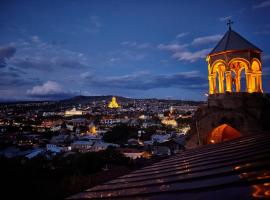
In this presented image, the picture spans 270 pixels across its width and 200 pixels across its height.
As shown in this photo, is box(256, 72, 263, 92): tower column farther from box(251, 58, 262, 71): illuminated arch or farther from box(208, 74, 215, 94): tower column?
box(208, 74, 215, 94): tower column

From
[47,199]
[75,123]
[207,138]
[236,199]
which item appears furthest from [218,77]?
[75,123]

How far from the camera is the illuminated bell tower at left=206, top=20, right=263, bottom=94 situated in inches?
489

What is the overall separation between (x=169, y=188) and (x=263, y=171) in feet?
3.86

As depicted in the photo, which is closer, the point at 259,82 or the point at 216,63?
the point at 259,82

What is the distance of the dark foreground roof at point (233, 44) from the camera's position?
1245 centimetres

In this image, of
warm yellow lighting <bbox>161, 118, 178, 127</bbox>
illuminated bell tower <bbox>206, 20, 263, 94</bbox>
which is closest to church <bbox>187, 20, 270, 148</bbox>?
illuminated bell tower <bbox>206, 20, 263, 94</bbox>

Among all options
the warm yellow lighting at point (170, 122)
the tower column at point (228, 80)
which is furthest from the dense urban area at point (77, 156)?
the tower column at point (228, 80)

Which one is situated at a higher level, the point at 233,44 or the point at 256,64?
the point at 233,44

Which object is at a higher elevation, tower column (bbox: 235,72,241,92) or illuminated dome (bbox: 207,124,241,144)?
tower column (bbox: 235,72,241,92)

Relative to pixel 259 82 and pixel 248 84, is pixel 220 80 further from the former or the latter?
pixel 259 82

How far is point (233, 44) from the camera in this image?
12703mm

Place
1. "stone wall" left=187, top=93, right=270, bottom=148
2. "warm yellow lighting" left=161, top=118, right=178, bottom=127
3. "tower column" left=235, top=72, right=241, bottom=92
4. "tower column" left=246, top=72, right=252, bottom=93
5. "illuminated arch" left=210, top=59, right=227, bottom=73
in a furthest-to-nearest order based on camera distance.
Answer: "warm yellow lighting" left=161, top=118, right=178, bottom=127 < "tower column" left=235, top=72, right=241, bottom=92 < "illuminated arch" left=210, top=59, right=227, bottom=73 < "tower column" left=246, top=72, right=252, bottom=93 < "stone wall" left=187, top=93, right=270, bottom=148

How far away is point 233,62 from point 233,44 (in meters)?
0.82

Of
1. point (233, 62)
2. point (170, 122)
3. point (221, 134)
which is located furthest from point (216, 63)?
point (170, 122)
